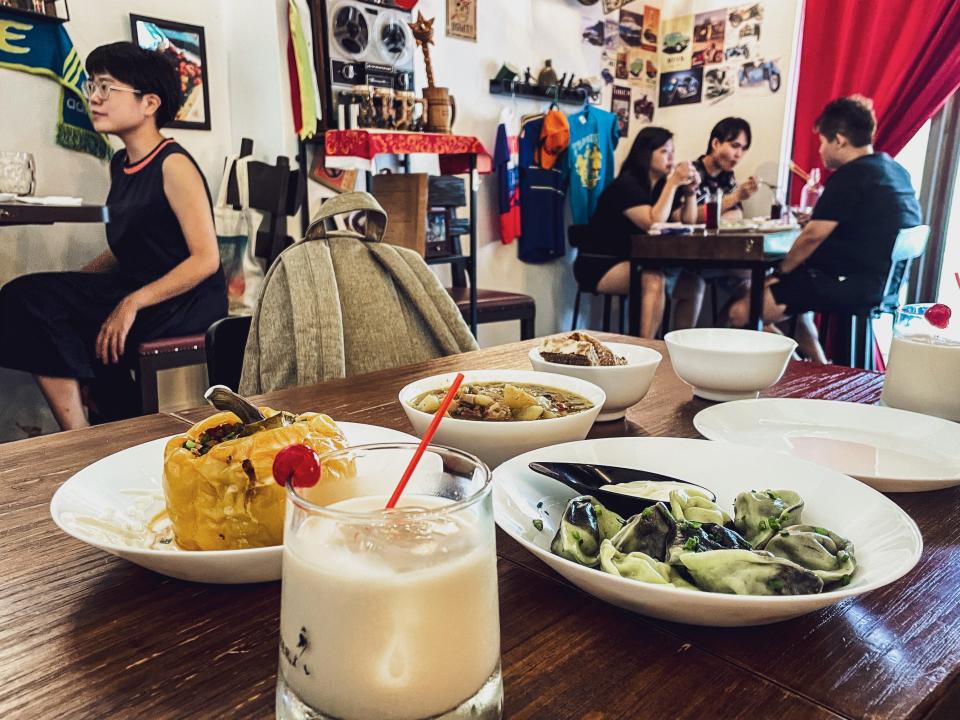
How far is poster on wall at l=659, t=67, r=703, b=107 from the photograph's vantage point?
5.30 metres

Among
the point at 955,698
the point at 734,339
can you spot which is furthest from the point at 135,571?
the point at 734,339

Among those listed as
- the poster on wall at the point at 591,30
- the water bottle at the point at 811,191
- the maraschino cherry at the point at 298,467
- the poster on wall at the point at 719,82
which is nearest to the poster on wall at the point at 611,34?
the poster on wall at the point at 591,30

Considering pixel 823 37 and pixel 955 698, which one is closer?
pixel 955 698

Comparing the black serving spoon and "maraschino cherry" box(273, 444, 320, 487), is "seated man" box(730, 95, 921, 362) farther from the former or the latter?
"maraschino cherry" box(273, 444, 320, 487)

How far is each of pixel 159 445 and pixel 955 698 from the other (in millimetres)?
730

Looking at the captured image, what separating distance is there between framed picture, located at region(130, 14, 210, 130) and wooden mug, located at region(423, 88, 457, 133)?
1144 mm

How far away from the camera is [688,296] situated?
462cm

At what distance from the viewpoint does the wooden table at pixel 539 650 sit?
0.40m

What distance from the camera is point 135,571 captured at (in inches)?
21.7

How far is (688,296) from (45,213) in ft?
12.3

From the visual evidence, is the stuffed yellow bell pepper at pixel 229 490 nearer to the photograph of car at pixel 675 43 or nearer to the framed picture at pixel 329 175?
the framed picture at pixel 329 175

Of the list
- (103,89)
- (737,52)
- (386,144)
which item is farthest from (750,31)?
(103,89)

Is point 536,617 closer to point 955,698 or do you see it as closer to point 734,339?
point 955,698

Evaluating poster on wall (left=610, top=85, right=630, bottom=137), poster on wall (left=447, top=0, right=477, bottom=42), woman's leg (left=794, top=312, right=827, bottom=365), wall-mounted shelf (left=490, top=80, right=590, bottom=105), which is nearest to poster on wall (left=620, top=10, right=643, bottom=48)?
poster on wall (left=610, top=85, right=630, bottom=137)
